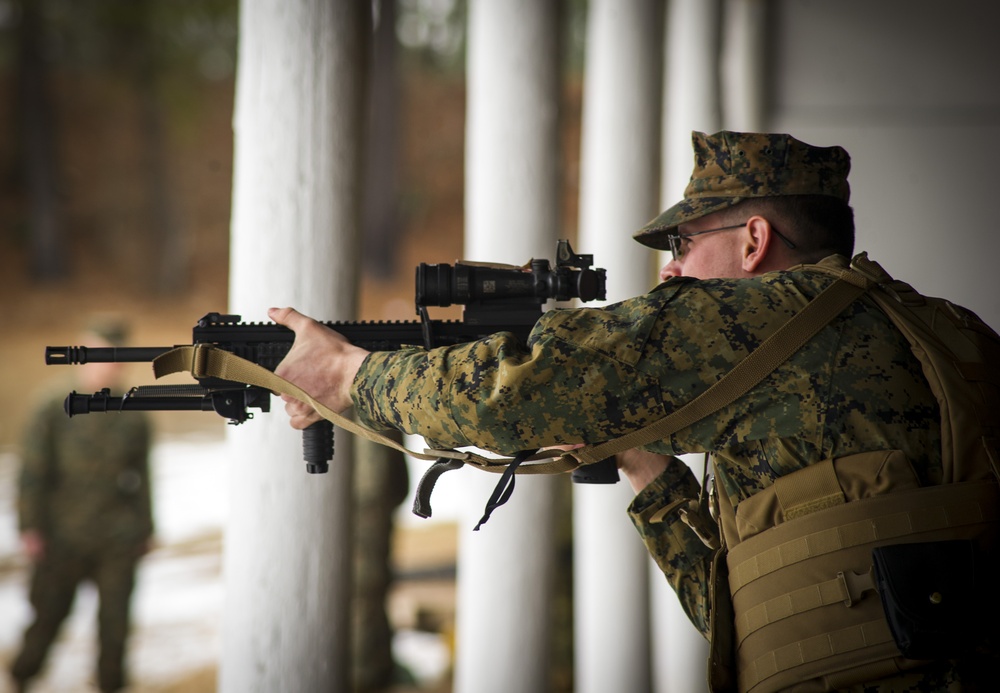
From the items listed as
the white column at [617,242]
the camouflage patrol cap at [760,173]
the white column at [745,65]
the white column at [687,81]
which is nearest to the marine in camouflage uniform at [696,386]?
the camouflage patrol cap at [760,173]

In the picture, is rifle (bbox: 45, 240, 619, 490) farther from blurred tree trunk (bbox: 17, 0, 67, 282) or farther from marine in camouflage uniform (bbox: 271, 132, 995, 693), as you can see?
blurred tree trunk (bbox: 17, 0, 67, 282)

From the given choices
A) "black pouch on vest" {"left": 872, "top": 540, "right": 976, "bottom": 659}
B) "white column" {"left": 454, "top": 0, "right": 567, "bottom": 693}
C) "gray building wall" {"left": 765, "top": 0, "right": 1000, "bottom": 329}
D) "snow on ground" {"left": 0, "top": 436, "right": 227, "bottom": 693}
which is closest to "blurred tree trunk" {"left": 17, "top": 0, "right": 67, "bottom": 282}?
"snow on ground" {"left": 0, "top": 436, "right": 227, "bottom": 693}

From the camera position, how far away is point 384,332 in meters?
2.33

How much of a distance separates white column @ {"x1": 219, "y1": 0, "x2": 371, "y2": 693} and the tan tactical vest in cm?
147

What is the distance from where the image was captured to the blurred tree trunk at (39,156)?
1402 cm

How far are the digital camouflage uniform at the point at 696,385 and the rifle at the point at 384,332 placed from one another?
1.18ft

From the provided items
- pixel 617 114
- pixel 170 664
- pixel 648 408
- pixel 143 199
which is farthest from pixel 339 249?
pixel 143 199

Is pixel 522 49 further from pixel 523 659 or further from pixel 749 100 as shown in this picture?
pixel 749 100

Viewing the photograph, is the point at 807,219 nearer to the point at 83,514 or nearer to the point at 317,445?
the point at 317,445

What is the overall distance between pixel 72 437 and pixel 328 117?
15.3 ft

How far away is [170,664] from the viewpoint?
10.1 metres

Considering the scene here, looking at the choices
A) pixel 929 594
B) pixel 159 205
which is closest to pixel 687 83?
pixel 929 594

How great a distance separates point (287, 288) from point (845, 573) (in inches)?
72.5

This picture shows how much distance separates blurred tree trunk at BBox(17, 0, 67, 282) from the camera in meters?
14.0
